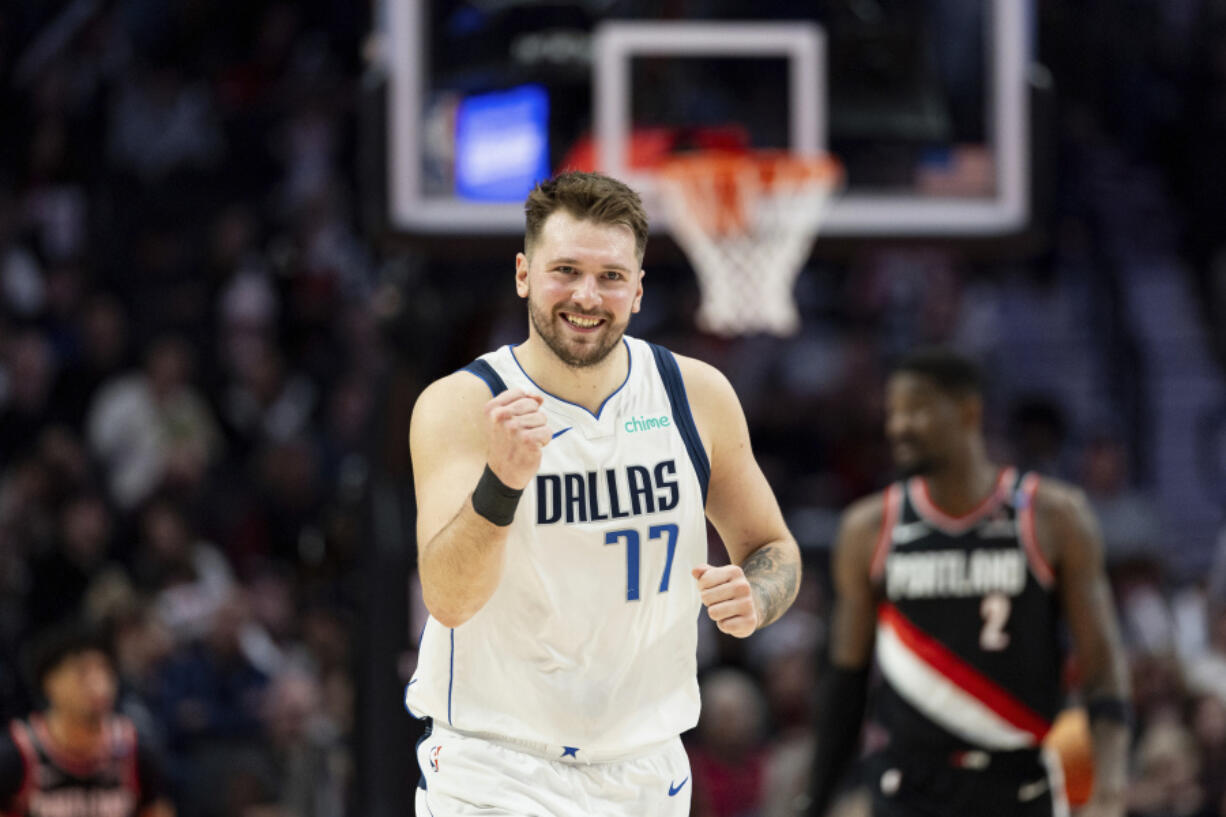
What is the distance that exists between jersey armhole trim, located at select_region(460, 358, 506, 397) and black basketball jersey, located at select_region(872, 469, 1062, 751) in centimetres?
238

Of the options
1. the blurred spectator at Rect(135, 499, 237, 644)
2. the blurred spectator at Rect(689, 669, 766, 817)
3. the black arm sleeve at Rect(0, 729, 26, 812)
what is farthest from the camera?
the blurred spectator at Rect(135, 499, 237, 644)

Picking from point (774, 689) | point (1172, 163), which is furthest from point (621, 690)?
point (1172, 163)

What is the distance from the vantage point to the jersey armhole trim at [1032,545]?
606 cm

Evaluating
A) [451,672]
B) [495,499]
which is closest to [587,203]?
[495,499]

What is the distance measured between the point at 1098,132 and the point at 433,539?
49.4ft

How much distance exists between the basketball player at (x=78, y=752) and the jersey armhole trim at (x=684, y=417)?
4.24m

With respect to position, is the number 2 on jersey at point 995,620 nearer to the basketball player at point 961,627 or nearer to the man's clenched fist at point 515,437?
the basketball player at point 961,627

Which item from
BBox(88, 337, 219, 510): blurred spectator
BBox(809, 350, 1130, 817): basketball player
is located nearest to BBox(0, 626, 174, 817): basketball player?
BBox(809, 350, 1130, 817): basketball player

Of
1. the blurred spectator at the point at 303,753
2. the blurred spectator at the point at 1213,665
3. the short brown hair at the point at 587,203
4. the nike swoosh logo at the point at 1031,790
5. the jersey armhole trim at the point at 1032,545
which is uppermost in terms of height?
the short brown hair at the point at 587,203

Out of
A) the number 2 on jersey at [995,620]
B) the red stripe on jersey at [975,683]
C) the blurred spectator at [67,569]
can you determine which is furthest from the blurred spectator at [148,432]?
the number 2 on jersey at [995,620]

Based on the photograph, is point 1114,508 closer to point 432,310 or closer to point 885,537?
point 432,310

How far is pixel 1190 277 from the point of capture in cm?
1647

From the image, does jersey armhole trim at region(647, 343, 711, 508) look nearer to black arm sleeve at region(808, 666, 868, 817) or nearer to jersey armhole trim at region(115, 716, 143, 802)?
black arm sleeve at region(808, 666, 868, 817)

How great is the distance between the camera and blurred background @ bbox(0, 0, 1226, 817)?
9.07 meters
